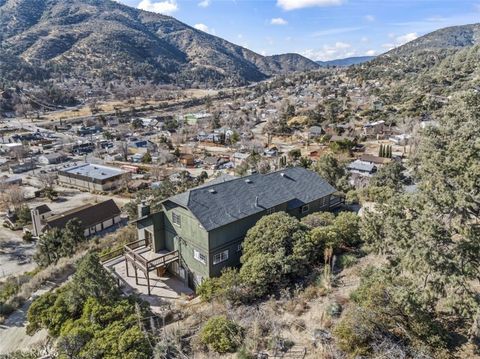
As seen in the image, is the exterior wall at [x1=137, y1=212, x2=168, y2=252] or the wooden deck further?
the exterior wall at [x1=137, y1=212, x2=168, y2=252]

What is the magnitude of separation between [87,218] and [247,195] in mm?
25421

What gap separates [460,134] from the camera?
888 cm

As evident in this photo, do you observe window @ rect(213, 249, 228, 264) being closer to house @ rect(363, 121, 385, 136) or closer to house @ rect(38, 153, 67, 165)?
house @ rect(363, 121, 385, 136)

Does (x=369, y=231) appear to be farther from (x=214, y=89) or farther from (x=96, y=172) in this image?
(x=214, y=89)

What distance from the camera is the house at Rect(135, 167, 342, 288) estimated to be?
1697cm

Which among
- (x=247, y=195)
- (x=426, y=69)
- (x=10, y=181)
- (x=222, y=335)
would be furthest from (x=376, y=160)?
(x=426, y=69)

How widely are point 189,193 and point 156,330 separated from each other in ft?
23.0

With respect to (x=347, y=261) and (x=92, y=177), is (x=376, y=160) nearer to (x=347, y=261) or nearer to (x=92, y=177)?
(x=347, y=261)

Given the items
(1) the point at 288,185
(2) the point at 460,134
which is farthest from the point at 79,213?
(2) the point at 460,134

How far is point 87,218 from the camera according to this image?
37.1 metres

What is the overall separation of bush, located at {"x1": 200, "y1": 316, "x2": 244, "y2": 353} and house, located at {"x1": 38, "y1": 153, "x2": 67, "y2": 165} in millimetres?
67974

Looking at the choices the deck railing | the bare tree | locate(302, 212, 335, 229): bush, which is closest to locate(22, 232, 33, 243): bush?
the bare tree

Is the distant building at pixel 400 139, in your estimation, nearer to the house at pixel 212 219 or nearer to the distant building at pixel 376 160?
the distant building at pixel 376 160

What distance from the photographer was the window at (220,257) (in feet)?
55.9
